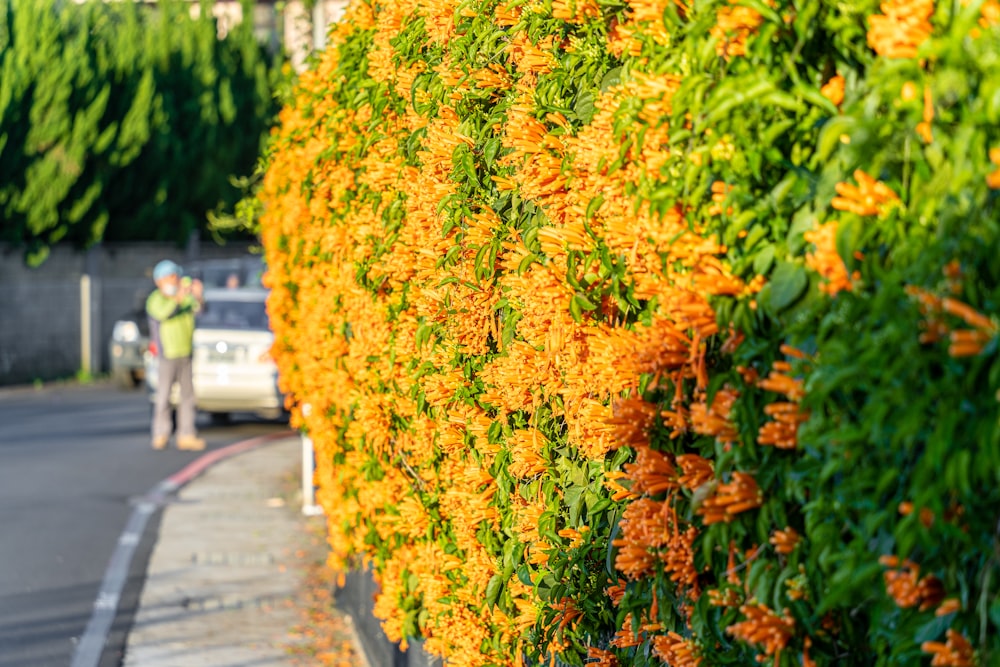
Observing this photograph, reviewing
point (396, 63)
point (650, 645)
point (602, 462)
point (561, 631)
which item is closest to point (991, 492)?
point (650, 645)

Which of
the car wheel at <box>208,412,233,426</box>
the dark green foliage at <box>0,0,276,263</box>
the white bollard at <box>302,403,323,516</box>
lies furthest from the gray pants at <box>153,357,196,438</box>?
the dark green foliage at <box>0,0,276,263</box>

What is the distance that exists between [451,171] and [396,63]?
1.19 m

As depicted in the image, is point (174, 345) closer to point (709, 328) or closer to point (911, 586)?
point (709, 328)

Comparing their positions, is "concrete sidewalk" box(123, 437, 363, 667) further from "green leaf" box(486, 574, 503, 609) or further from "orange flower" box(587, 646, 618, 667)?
"orange flower" box(587, 646, 618, 667)

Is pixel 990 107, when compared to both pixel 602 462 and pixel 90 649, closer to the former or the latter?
pixel 602 462

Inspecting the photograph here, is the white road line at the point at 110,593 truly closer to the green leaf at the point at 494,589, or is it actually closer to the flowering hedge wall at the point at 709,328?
the flowering hedge wall at the point at 709,328

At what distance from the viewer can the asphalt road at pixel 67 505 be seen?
8.50 meters

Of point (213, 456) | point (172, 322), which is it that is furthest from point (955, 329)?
point (172, 322)

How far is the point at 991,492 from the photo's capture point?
181 cm

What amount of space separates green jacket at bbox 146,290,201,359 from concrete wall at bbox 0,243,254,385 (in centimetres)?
871

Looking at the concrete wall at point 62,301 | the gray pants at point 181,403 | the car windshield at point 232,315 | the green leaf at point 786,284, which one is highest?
the green leaf at point 786,284

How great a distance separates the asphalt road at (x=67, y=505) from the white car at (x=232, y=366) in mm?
465

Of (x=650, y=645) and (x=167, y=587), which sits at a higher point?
(x=650, y=645)

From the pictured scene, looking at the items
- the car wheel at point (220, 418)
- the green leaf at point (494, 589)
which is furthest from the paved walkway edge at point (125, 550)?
the green leaf at point (494, 589)
